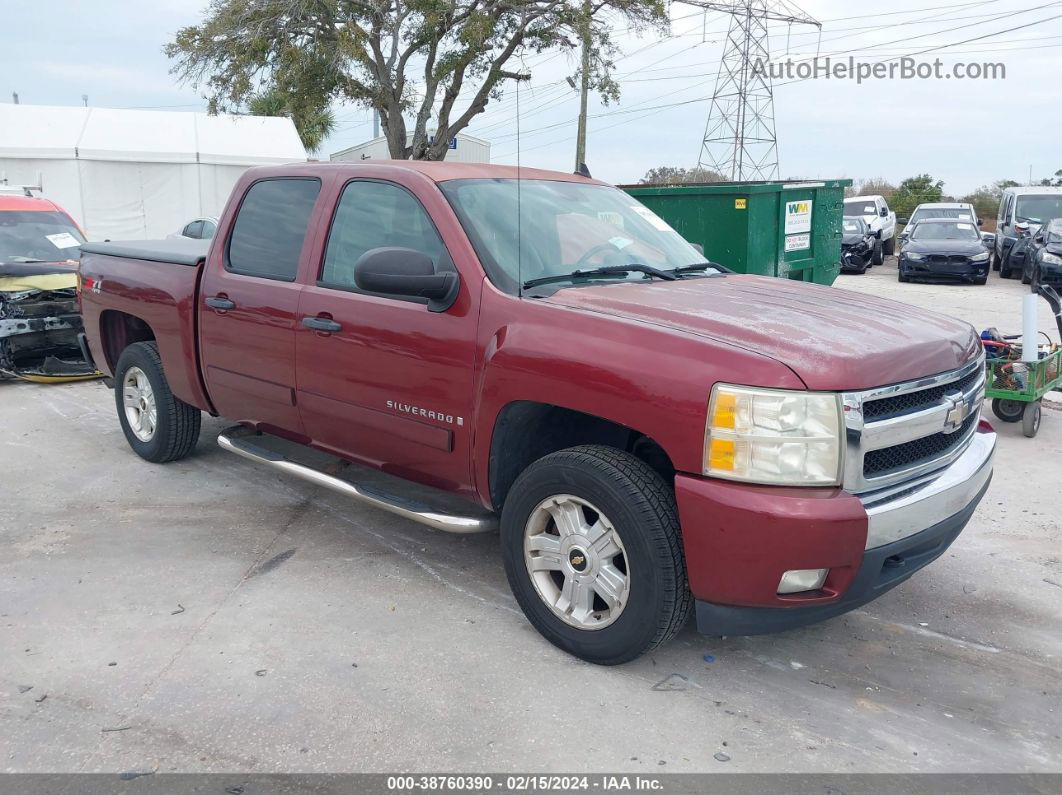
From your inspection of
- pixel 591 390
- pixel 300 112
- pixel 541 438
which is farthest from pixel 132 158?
pixel 591 390

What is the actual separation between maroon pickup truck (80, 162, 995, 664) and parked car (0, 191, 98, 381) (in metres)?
4.02

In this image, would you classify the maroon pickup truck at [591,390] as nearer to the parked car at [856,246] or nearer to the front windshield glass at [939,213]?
the parked car at [856,246]

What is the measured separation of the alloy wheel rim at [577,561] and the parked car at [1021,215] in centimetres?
1961

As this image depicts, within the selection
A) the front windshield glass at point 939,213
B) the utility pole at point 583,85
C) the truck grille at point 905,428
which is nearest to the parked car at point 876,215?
the front windshield glass at point 939,213

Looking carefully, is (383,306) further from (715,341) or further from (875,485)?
(875,485)

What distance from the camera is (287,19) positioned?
22.2 meters

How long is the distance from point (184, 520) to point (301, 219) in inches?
70.3

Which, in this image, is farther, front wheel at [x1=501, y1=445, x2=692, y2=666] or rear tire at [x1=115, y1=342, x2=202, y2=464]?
rear tire at [x1=115, y1=342, x2=202, y2=464]

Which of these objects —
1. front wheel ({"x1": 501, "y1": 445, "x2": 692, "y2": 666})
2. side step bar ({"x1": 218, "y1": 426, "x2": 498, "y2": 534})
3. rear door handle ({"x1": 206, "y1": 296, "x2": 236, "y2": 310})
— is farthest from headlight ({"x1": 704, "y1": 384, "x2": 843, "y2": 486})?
rear door handle ({"x1": 206, "y1": 296, "x2": 236, "y2": 310})

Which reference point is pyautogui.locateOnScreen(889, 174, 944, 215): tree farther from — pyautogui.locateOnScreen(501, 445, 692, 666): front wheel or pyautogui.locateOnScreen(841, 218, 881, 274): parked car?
pyautogui.locateOnScreen(501, 445, 692, 666): front wheel

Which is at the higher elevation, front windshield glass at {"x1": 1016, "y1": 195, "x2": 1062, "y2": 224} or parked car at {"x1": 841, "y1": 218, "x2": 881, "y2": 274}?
front windshield glass at {"x1": 1016, "y1": 195, "x2": 1062, "y2": 224}

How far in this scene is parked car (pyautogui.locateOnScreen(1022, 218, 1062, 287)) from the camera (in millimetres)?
16266

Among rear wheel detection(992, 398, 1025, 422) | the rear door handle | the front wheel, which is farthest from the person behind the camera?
rear wheel detection(992, 398, 1025, 422)

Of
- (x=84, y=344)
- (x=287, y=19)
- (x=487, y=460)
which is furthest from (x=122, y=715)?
(x=287, y=19)
